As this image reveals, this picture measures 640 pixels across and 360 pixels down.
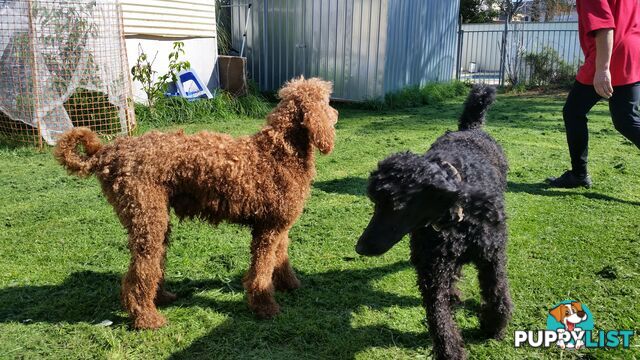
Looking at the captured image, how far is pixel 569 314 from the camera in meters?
2.93

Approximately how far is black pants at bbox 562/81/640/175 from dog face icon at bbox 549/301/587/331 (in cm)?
247

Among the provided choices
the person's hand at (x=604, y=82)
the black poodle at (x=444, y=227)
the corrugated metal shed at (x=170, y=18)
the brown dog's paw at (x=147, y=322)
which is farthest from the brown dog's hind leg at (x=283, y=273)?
the corrugated metal shed at (x=170, y=18)

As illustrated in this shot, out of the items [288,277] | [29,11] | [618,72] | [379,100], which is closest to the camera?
[288,277]

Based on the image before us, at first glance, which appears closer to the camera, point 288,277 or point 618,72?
point 288,277

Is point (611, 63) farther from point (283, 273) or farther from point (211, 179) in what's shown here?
point (211, 179)

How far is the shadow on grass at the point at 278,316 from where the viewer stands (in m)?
2.73

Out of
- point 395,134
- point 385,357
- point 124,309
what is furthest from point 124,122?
point 385,357

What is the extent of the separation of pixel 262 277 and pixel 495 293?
4.55ft

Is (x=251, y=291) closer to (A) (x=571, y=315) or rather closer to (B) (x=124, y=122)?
(A) (x=571, y=315)

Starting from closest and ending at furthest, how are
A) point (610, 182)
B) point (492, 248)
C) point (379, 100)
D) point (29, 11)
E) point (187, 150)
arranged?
1. point (492, 248)
2. point (187, 150)
3. point (610, 182)
4. point (29, 11)
5. point (379, 100)

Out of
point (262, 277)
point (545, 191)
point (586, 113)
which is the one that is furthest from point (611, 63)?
point (262, 277)

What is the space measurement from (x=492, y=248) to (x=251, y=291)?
4.83ft

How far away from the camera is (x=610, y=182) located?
17.6 feet

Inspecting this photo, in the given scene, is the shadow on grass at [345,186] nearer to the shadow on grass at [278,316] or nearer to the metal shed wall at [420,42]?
the shadow on grass at [278,316]
